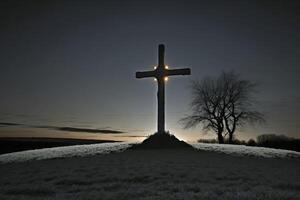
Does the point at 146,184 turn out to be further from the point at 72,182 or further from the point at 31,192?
the point at 31,192

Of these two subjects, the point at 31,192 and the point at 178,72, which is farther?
the point at 178,72

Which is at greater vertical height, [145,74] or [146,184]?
[145,74]

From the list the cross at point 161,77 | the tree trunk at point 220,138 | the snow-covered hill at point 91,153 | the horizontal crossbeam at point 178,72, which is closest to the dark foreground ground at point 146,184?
the snow-covered hill at point 91,153

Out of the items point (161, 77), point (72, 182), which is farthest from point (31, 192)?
point (161, 77)

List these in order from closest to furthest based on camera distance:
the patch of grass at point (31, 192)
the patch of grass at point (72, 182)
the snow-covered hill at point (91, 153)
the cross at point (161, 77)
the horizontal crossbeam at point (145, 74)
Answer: the patch of grass at point (31, 192), the patch of grass at point (72, 182), the snow-covered hill at point (91, 153), the cross at point (161, 77), the horizontal crossbeam at point (145, 74)

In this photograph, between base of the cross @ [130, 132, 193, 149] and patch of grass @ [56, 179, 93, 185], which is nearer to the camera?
patch of grass @ [56, 179, 93, 185]

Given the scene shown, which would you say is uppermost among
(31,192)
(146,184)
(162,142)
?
(162,142)

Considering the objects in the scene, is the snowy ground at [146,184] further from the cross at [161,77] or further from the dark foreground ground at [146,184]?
the cross at [161,77]

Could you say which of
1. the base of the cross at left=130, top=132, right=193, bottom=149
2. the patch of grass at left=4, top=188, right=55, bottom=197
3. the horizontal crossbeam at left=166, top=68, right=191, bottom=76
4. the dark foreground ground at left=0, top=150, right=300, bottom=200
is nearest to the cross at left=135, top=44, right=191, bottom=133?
the horizontal crossbeam at left=166, top=68, right=191, bottom=76

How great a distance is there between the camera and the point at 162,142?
24.5m

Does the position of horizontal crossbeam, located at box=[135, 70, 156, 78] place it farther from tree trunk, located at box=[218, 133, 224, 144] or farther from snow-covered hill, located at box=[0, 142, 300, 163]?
tree trunk, located at box=[218, 133, 224, 144]

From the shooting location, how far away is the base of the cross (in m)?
24.0

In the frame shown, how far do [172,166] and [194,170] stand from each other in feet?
4.73

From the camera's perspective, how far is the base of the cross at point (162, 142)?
24020 mm
